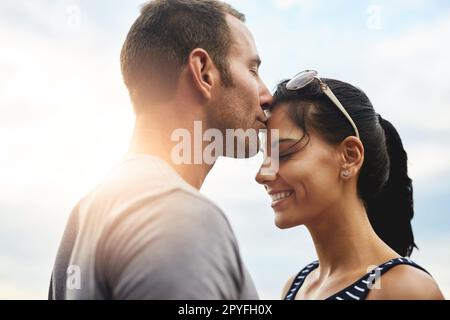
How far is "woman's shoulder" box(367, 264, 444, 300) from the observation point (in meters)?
2.84

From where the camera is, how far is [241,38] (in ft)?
10.3

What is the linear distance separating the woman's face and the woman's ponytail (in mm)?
479

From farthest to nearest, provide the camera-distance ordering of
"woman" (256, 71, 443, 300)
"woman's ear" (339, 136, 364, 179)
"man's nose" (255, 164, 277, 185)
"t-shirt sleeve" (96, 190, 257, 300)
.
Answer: "man's nose" (255, 164, 277, 185) < "woman's ear" (339, 136, 364, 179) < "woman" (256, 71, 443, 300) < "t-shirt sleeve" (96, 190, 257, 300)

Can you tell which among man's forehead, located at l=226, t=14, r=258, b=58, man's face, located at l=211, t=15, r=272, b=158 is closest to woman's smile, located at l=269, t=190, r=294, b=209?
man's face, located at l=211, t=15, r=272, b=158

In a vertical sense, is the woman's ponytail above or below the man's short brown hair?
below

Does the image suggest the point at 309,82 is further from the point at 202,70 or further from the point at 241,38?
the point at 202,70

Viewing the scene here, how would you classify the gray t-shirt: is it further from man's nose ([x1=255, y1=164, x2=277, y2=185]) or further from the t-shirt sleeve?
man's nose ([x1=255, y1=164, x2=277, y2=185])

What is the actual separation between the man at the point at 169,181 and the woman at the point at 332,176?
26 cm

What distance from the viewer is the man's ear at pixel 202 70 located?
2.79 metres

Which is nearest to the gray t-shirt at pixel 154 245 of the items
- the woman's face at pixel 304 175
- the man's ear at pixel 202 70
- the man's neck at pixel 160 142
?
the man's neck at pixel 160 142

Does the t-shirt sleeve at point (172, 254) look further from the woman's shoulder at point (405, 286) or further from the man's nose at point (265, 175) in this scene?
the man's nose at point (265, 175)

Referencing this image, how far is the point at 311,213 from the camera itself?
3430mm
